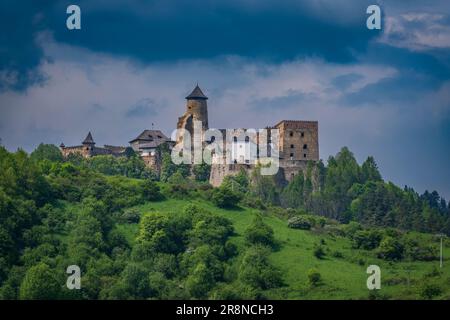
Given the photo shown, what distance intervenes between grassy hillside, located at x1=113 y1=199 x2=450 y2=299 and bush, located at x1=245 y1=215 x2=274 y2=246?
645mm

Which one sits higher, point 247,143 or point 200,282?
point 247,143

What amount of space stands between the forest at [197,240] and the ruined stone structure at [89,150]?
21458mm

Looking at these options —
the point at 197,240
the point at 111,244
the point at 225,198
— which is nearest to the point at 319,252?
the point at 197,240

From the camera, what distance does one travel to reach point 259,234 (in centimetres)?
8725

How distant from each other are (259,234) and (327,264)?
18.4 feet

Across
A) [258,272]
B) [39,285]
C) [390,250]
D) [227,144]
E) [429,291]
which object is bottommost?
[429,291]

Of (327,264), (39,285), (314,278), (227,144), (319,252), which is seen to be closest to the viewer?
(39,285)

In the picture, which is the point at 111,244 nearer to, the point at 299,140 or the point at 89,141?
the point at 299,140

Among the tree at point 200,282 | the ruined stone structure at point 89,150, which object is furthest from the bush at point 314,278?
the ruined stone structure at point 89,150

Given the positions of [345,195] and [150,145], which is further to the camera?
[150,145]

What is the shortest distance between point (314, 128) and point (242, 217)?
3018 centimetres

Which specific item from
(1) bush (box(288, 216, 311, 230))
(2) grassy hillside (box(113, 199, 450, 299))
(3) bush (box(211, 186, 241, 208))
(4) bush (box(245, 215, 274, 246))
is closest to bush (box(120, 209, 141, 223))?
(2) grassy hillside (box(113, 199, 450, 299))
